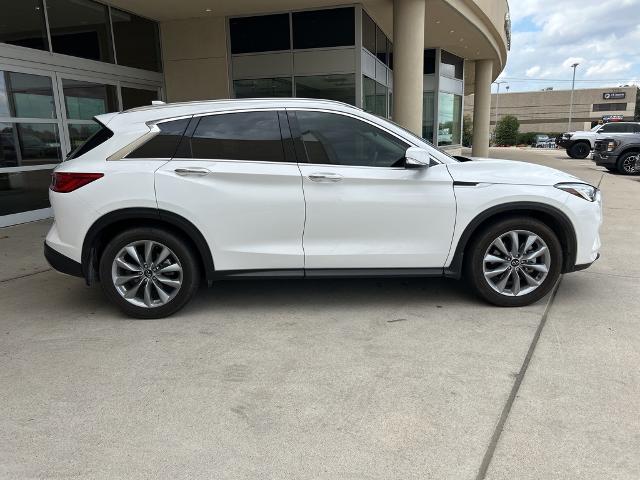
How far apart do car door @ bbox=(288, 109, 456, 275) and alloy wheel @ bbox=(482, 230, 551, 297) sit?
1.43ft

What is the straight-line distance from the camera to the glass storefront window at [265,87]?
12417mm

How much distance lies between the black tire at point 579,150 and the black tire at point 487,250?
87.3 ft

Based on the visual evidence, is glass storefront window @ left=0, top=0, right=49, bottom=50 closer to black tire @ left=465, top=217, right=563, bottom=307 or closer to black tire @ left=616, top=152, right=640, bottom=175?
black tire @ left=465, top=217, right=563, bottom=307

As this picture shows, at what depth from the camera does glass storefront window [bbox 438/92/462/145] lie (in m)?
20.2

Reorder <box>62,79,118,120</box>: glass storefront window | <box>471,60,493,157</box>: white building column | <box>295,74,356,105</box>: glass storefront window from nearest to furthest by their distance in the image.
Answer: <box>62,79,118,120</box>: glass storefront window → <box>295,74,356,105</box>: glass storefront window → <box>471,60,493,157</box>: white building column

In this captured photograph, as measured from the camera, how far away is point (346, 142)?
423cm

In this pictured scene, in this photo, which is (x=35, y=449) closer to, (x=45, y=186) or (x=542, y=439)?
(x=542, y=439)

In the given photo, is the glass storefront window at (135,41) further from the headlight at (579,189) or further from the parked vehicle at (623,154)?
the parked vehicle at (623,154)

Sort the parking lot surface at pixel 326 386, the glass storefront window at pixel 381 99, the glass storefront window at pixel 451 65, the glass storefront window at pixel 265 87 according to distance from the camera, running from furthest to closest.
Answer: the glass storefront window at pixel 451 65 → the glass storefront window at pixel 381 99 → the glass storefront window at pixel 265 87 → the parking lot surface at pixel 326 386

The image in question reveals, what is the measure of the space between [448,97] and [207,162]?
745 inches

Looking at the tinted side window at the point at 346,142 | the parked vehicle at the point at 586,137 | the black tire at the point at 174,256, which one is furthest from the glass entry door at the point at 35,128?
the parked vehicle at the point at 586,137

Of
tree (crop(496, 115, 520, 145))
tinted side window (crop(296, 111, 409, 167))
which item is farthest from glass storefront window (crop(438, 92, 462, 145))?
tree (crop(496, 115, 520, 145))

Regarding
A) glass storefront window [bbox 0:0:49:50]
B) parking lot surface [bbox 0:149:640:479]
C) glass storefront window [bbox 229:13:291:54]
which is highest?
glass storefront window [bbox 229:13:291:54]

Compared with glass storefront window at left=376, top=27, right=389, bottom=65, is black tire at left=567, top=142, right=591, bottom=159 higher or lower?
lower
